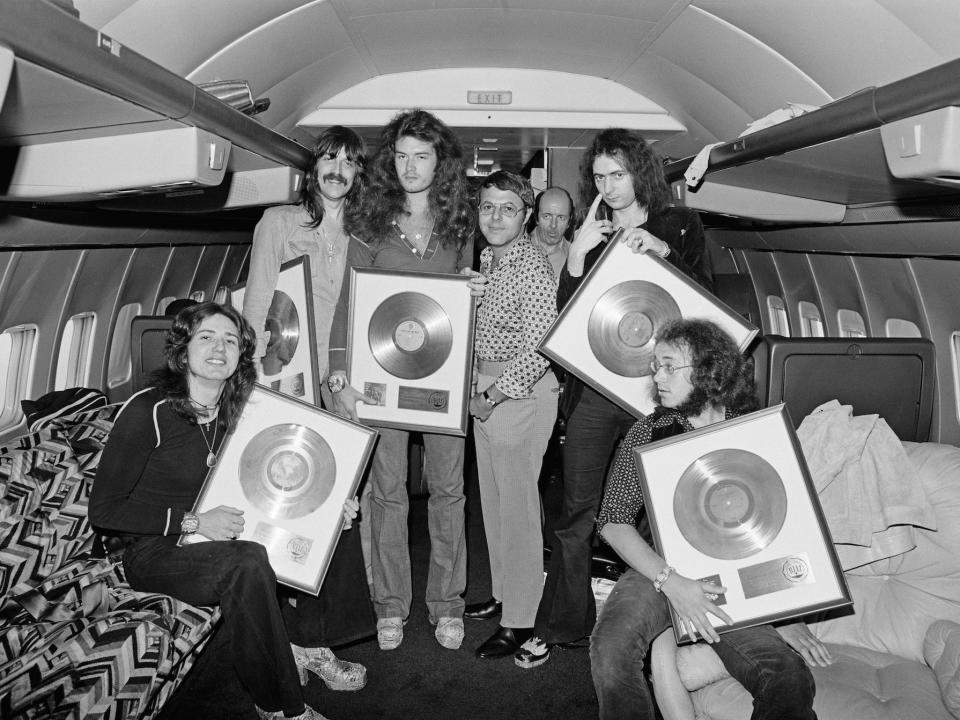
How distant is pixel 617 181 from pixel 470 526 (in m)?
3.59

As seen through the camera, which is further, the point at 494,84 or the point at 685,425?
the point at 494,84

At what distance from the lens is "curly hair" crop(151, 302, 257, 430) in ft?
11.7

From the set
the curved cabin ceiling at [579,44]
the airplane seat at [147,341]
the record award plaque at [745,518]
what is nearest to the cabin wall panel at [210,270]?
the curved cabin ceiling at [579,44]

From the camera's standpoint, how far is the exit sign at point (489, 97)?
7414mm

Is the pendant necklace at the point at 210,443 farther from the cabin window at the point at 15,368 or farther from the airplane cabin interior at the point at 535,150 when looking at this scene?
the cabin window at the point at 15,368

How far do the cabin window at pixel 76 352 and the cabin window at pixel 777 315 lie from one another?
6682mm

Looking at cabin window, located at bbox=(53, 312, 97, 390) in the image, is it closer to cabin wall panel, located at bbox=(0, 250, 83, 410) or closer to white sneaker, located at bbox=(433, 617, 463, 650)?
cabin wall panel, located at bbox=(0, 250, 83, 410)

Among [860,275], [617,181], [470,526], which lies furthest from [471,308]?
[860,275]

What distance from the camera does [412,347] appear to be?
155 inches

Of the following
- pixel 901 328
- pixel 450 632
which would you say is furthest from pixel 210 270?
pixel 901 328

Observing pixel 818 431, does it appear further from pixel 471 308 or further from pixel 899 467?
pixel 471 308

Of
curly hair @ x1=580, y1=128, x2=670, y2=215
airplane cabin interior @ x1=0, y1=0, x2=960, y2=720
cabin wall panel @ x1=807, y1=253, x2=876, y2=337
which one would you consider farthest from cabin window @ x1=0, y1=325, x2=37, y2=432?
cabin wall panel @ x1=807, y1=253, x2=876, y2=337

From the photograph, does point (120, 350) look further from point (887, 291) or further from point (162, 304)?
point (887, 291)

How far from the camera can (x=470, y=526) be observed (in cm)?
651
